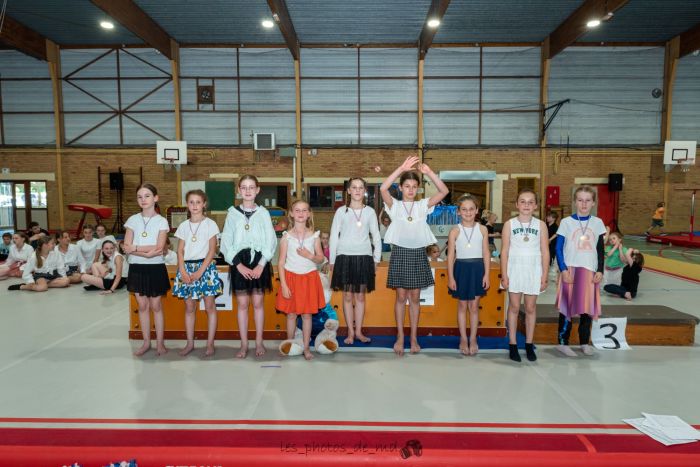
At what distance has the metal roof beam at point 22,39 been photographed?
13320mm

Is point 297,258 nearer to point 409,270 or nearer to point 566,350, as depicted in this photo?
point 409,270

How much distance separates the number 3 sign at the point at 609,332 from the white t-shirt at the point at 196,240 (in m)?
3.74

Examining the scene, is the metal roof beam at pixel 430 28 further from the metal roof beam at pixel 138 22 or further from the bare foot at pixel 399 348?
the bare foot at pixel 399 348

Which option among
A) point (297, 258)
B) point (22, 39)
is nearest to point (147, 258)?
point (297, 258)

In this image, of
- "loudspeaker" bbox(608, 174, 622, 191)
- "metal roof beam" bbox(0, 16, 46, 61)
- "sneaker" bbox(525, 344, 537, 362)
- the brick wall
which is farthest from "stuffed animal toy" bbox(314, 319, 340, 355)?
"metal roof beam" bbox(0, 16, 46, 61)

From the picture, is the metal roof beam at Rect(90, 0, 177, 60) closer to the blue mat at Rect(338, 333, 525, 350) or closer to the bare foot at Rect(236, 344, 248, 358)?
the bare foot at Rect(236, 344, 248, 358)

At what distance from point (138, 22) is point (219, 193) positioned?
19.2ft

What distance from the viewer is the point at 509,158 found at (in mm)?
15477

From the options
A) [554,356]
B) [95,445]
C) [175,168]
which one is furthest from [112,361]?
[175,168]

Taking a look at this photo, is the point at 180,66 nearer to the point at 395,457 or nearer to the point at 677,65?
the point at 395,457

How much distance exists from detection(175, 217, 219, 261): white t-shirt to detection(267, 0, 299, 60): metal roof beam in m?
9.71

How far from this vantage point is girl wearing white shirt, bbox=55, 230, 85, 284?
729 cm

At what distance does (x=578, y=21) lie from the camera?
12984 mm

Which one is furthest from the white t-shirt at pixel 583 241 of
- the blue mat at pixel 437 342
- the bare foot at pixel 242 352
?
the bare foot at pixel 242 352
